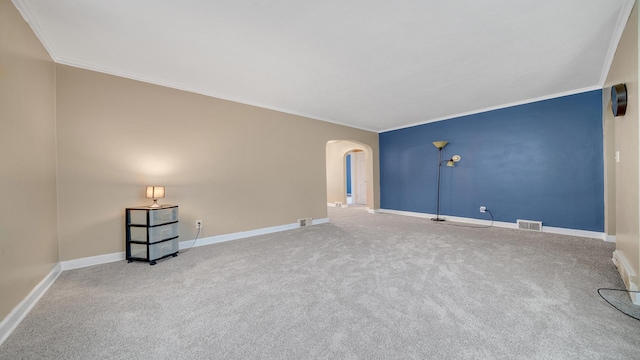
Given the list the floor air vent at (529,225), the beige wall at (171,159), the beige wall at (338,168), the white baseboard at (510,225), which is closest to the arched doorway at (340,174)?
the beige wall at (338,168)

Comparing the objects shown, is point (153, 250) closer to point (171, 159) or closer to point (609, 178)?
point (171, 159)

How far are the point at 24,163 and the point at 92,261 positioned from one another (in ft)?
4.81

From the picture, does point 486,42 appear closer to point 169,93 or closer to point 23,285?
point 169,93

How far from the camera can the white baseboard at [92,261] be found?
271cm

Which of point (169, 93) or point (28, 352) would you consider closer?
point (28, 352)

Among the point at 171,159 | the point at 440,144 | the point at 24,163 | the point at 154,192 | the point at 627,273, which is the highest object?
the point at 440,144

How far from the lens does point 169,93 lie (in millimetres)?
3441

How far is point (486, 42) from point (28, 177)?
456 cm

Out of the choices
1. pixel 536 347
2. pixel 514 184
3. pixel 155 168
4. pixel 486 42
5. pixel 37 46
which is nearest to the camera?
pixel 536 347

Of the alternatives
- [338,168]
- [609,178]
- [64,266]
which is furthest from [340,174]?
[64,266]

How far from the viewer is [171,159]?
3439mm

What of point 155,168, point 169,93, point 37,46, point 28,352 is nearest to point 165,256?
point 155,168

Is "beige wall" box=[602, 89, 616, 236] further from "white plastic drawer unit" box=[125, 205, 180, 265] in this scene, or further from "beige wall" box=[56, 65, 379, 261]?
"white plastic drawer unit" box=[125, 205, 180, 265]

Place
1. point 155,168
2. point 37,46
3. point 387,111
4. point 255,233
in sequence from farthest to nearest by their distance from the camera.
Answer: point 387,111
point 255,233
point 155,168
point 37,46
